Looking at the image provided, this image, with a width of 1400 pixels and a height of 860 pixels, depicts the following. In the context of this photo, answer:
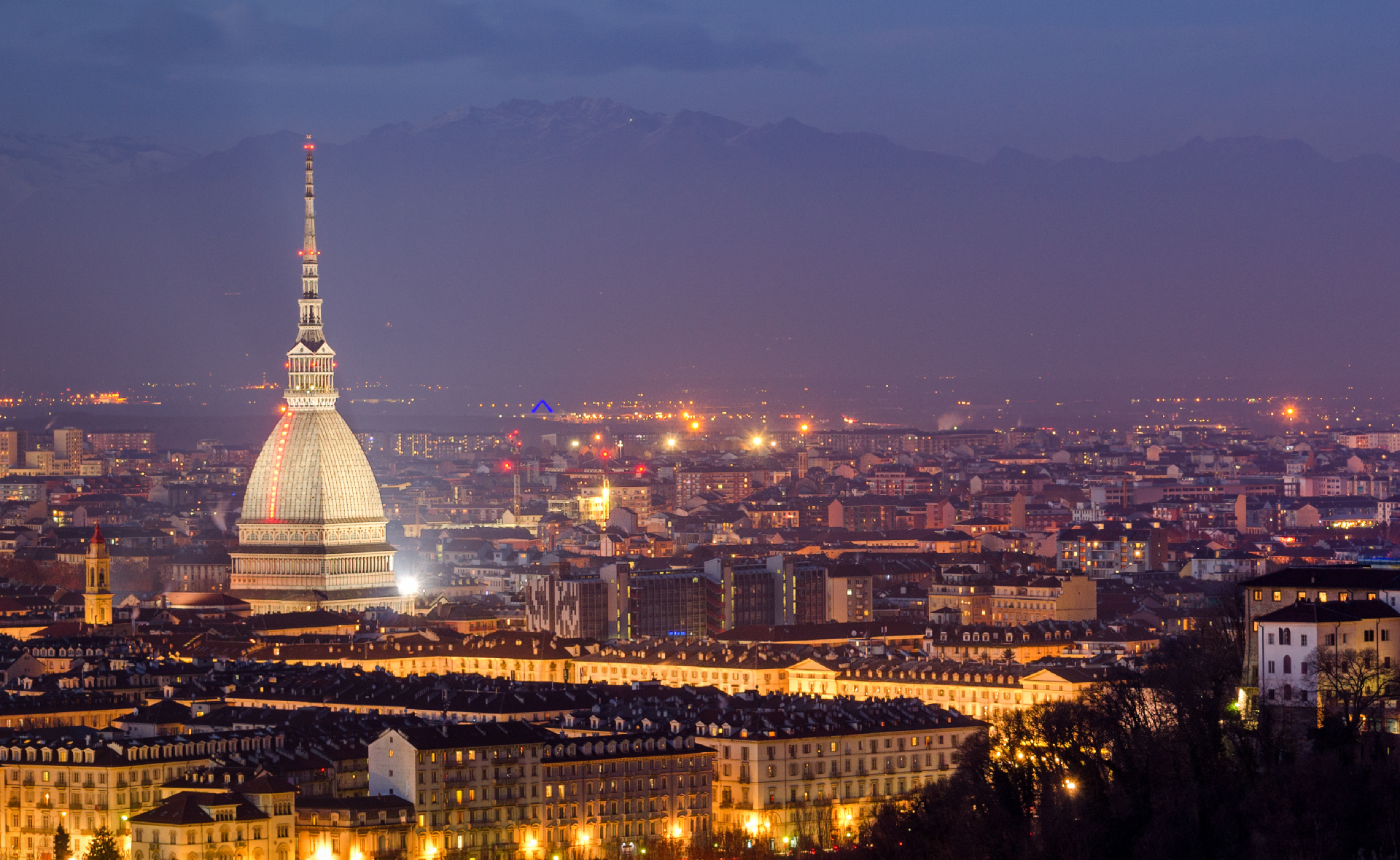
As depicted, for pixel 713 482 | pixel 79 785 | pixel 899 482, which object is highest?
pixel 713 482

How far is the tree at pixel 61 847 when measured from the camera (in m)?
52.7

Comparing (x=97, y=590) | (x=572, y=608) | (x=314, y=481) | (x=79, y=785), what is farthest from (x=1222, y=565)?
(x=79, y=785)

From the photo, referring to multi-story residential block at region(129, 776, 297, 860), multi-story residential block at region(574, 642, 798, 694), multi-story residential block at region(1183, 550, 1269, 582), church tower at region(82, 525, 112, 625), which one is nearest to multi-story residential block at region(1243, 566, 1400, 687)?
multi-story residential block at region(129, 776, 297, 860)

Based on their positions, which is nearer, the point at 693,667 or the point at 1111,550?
the point at 693,667

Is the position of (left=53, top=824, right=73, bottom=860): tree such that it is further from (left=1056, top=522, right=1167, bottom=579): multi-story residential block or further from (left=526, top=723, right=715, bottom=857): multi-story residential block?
(left=1056, top=522, right=1167, bottom=579): multi-story residential block

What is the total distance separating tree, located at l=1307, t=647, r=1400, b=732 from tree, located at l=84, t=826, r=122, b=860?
1711 cm

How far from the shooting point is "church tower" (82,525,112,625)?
299 ft

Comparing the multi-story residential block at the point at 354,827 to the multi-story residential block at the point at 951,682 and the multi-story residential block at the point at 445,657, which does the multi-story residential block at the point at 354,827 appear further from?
the multi-story residential block at the point at 445,657

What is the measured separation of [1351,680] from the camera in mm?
49344

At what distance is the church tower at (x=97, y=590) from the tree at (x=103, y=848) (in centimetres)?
3784

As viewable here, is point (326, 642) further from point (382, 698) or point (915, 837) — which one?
point (915, 837)

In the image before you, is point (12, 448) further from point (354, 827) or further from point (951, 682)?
point (354, 827)

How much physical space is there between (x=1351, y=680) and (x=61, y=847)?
736 inches

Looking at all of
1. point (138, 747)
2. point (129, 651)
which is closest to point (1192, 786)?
point (138, 747)
